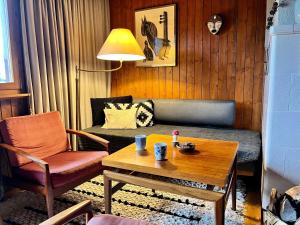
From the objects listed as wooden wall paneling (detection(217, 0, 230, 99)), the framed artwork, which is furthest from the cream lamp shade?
wooden wall paneling (detection(217, 0, 230, 99))

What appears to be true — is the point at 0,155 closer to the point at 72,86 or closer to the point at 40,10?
the point at 72,86

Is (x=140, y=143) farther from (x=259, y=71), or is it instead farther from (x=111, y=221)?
(x=259, y=71)

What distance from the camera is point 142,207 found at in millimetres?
2035

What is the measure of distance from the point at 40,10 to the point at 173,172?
2.22 metres

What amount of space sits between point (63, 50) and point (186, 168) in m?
2.14

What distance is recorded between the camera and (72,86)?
3.02m

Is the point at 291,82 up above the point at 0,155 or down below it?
above

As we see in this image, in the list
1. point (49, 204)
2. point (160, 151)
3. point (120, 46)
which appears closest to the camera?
point (160, 151)

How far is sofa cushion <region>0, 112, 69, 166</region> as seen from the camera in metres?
2.06

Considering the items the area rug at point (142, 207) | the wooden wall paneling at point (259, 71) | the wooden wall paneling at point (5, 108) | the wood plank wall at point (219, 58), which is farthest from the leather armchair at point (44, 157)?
the wooden wall paneling at point (259, 71)

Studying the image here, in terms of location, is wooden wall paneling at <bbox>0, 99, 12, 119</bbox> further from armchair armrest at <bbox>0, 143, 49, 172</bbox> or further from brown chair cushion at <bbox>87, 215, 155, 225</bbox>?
brown chair cushion at <bbox>87, 215, 155, 225</bbox>

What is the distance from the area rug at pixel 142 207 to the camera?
186 centimetres

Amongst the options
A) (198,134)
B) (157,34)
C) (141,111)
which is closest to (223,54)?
(157,34)

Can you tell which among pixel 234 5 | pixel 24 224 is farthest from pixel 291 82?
pixel 24 224
